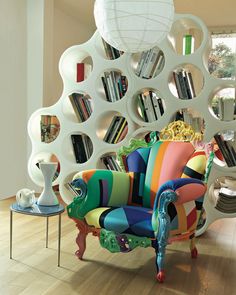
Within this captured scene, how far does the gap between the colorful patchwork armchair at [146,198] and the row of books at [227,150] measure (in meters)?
0.47

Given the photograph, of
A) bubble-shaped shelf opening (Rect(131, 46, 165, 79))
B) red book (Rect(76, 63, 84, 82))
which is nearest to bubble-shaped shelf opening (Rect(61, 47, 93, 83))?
red book (Rect(76, 63, 84, 82))

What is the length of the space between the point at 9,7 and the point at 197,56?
2190 millimetres

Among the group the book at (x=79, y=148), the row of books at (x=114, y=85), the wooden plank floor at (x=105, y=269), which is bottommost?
the wooden plank floor at (x=105, y=269)

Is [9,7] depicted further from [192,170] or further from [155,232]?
[155,232]

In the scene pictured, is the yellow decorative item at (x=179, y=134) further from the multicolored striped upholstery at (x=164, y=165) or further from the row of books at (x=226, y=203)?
the row of books at (x=226, y=203)

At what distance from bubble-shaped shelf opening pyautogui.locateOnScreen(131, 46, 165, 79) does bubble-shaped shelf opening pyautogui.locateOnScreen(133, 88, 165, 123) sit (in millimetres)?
144

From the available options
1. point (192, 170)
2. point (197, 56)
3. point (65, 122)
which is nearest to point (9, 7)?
point (65, 122)

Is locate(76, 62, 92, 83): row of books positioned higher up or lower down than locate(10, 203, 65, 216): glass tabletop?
higher up

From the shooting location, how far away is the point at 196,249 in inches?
113

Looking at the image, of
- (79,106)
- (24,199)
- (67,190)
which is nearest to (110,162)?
(67,190)

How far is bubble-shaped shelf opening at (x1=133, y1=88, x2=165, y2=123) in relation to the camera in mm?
3488

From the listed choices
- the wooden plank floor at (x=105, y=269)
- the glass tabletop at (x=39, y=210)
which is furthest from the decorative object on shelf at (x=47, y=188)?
the wooden plank floor at (x=105, y=269)

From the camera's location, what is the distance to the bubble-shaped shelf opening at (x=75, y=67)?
3791 millimetres

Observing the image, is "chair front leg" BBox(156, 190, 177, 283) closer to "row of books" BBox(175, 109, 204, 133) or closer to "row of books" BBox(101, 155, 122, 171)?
"row of books" BBox(175, 109, 204, 133)
